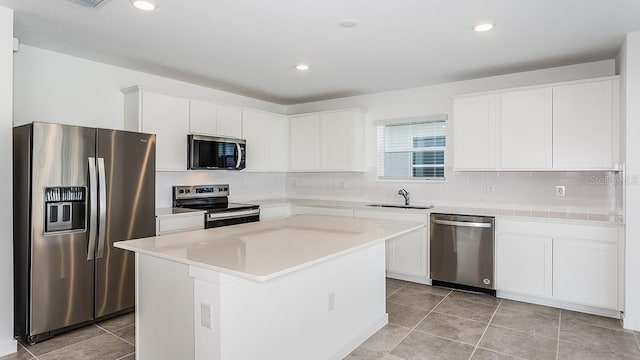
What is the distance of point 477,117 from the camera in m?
4.09

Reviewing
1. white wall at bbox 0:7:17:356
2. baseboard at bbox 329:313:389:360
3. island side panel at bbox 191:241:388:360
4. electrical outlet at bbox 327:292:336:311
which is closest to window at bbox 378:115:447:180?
island side panel at bbox 191:241:388:360

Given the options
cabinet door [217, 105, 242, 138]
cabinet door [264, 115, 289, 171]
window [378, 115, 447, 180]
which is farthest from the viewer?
cabinet door [264, 115, 289, 171]

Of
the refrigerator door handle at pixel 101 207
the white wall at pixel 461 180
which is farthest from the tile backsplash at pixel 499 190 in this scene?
the refrigerator door handle at pixel 101 207

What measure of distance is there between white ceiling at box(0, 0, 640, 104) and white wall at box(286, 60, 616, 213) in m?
0.21

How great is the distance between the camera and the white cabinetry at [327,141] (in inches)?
202

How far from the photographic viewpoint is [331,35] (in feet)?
9.85

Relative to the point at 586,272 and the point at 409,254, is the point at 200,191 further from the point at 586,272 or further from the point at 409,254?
the point at 586,272

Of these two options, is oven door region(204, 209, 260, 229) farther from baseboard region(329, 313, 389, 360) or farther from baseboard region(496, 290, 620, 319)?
baseboard region(496, 290, 620, 319)

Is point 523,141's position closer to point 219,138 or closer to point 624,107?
point 624,107

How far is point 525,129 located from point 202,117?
138 inches

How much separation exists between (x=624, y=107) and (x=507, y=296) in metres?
2.04

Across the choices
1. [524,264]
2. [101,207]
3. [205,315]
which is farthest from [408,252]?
[101,207]

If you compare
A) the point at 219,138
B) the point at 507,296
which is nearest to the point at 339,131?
the point at 219,138

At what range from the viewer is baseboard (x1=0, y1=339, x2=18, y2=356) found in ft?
8.63
